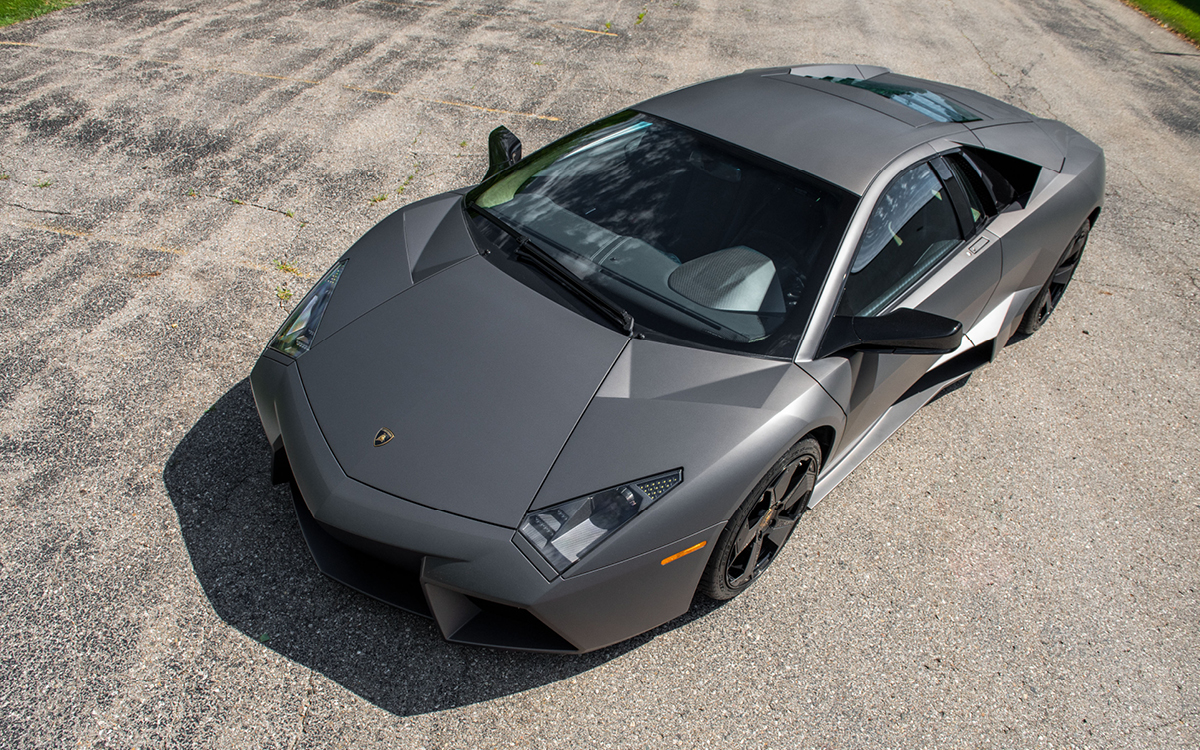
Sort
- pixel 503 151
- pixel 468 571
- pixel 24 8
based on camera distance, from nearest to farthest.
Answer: pixel 468 571 → pixel 503 151 → pixel 24 8

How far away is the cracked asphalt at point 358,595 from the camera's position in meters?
2.38

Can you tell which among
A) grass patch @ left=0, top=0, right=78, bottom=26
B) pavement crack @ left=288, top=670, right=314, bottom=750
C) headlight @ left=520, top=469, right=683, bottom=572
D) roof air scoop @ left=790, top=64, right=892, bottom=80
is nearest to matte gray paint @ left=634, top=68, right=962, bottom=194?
roof air scoop @ left=790, top=64, right=892, bottom=80

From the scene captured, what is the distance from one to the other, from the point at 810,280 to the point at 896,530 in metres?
1.23

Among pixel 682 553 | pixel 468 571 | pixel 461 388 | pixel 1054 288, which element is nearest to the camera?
pixel 468 571

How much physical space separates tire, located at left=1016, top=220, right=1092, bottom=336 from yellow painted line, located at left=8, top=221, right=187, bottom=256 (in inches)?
194

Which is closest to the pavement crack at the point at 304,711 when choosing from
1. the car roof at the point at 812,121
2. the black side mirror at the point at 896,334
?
the black side mirror at the point at 896,334

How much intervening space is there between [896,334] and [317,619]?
2.21 metres

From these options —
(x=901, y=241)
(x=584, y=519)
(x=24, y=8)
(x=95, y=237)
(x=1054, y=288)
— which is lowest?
Answer: (x=95, y=237)

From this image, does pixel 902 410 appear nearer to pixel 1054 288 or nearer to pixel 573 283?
pixel 573 283

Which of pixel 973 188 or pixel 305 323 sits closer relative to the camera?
pixel 305 323

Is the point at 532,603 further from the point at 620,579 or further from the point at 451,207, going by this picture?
the point at 451,207

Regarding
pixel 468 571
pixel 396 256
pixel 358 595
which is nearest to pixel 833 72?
pixel 396 256

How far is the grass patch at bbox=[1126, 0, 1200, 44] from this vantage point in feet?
36.4

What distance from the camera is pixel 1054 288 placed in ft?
14.4
